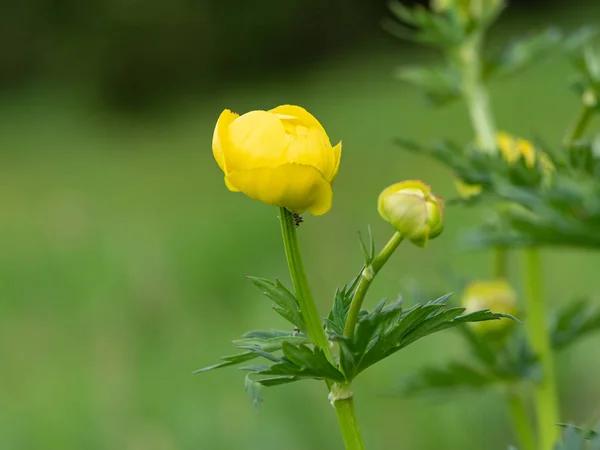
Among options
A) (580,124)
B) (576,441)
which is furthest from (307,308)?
(580,124)

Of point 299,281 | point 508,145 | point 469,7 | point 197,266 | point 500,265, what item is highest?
point 197,266

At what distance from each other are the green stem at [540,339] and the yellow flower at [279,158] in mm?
475

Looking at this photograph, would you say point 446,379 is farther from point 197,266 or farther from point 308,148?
point 197,266

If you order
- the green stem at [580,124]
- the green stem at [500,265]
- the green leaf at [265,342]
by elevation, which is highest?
the green stem at [580,124]

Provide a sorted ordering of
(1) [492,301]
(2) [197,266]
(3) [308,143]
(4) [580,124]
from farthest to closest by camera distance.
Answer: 1. (2) [197,266]
2. (1) [492,301]
3. (4) [580,124]
4. (3) [308,143]

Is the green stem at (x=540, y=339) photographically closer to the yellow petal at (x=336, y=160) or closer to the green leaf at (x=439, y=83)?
the green leaf at (x=439, y=83)

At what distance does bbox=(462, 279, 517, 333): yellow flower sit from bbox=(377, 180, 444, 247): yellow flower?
444 millimetres

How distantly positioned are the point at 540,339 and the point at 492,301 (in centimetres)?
7

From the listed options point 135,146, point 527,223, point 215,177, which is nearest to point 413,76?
point 527,223

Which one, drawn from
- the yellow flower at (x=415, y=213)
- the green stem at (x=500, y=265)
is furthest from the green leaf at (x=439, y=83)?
the yellow flower at (x=415, y=213)

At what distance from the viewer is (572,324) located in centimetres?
91

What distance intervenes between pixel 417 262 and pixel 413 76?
141 cm

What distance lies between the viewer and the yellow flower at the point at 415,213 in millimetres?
454

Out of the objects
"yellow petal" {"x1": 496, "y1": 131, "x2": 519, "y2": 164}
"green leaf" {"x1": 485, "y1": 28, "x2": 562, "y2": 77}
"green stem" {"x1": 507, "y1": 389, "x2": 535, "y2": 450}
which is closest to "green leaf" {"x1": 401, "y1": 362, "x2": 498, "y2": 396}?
"green stem" {"x1": 507, "y1": 389, "x2": 535, "y2": 450}
